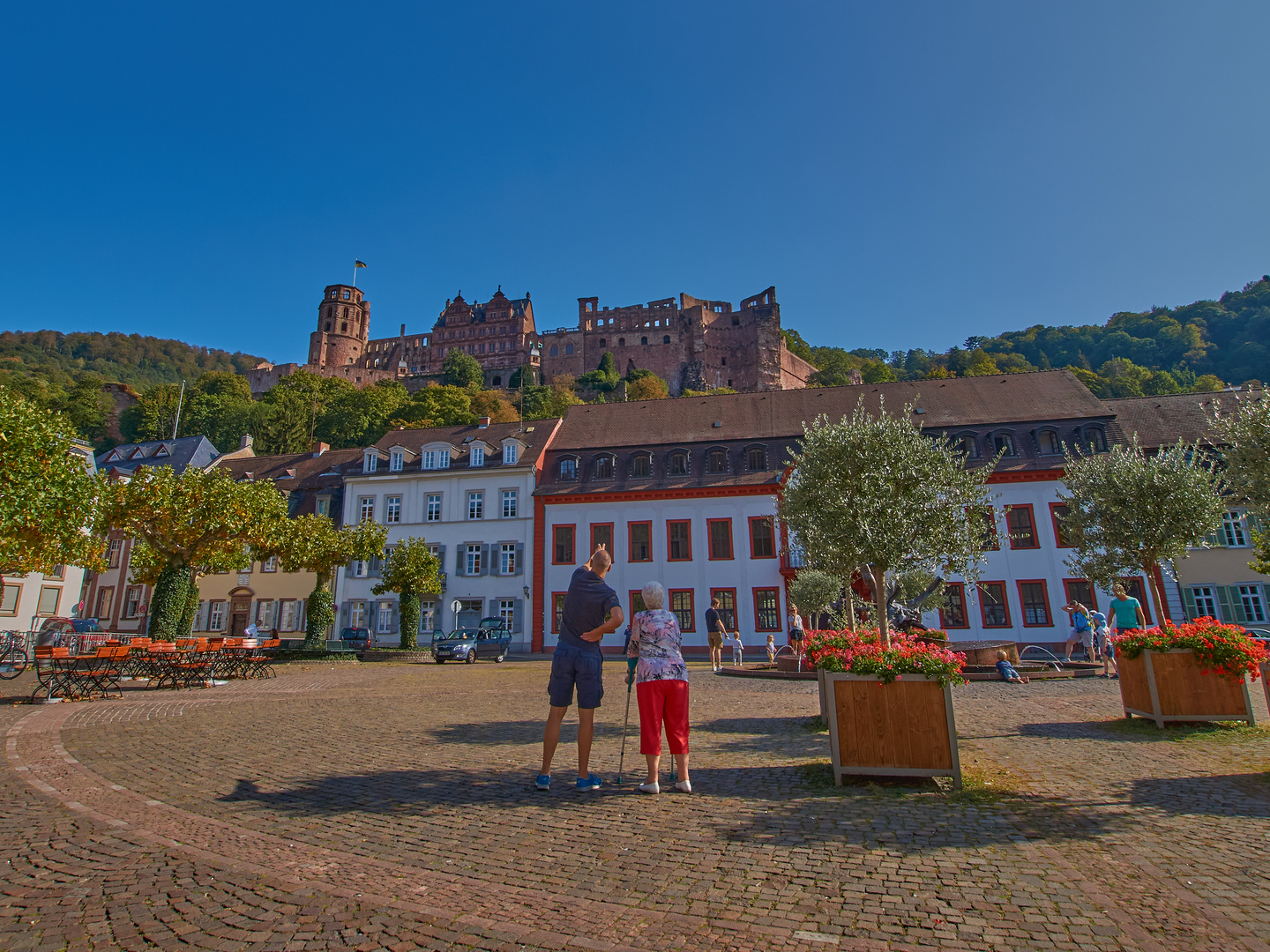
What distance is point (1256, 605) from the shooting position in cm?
2881

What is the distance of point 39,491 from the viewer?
16141 millimetres

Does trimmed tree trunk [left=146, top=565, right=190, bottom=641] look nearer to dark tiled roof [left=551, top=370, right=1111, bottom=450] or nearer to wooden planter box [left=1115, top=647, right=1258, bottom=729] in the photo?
dark tiled roof [left=551, top=370, right=1111, bottom=450]

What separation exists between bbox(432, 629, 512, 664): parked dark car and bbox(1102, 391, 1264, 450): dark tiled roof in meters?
28.0

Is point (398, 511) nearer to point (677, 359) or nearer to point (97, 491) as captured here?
point (97, 491)

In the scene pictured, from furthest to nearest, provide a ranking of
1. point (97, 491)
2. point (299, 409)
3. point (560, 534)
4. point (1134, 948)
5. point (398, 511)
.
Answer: point (299, 409) → point (398, 511) → point (560, 534) → point (97, 491) → point (1134, 948)

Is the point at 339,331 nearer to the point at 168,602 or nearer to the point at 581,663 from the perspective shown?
the point at 168,602

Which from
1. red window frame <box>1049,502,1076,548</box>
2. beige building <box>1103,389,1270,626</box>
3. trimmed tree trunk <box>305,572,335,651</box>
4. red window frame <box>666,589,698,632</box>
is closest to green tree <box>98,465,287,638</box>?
trimmed tree trunk <box>305,572,335,651</box>

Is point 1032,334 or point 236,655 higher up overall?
point 1032,334

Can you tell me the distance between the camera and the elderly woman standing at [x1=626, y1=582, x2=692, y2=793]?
6.41m

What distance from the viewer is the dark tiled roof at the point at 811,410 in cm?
3412

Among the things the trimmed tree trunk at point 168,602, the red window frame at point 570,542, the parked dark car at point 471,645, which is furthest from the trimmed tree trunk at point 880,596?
the red window frame at point 570,542

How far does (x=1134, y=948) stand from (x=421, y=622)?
3700cm

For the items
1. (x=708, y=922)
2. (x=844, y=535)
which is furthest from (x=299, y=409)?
(x=708, y=922)

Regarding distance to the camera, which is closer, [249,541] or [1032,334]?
[249,541]
